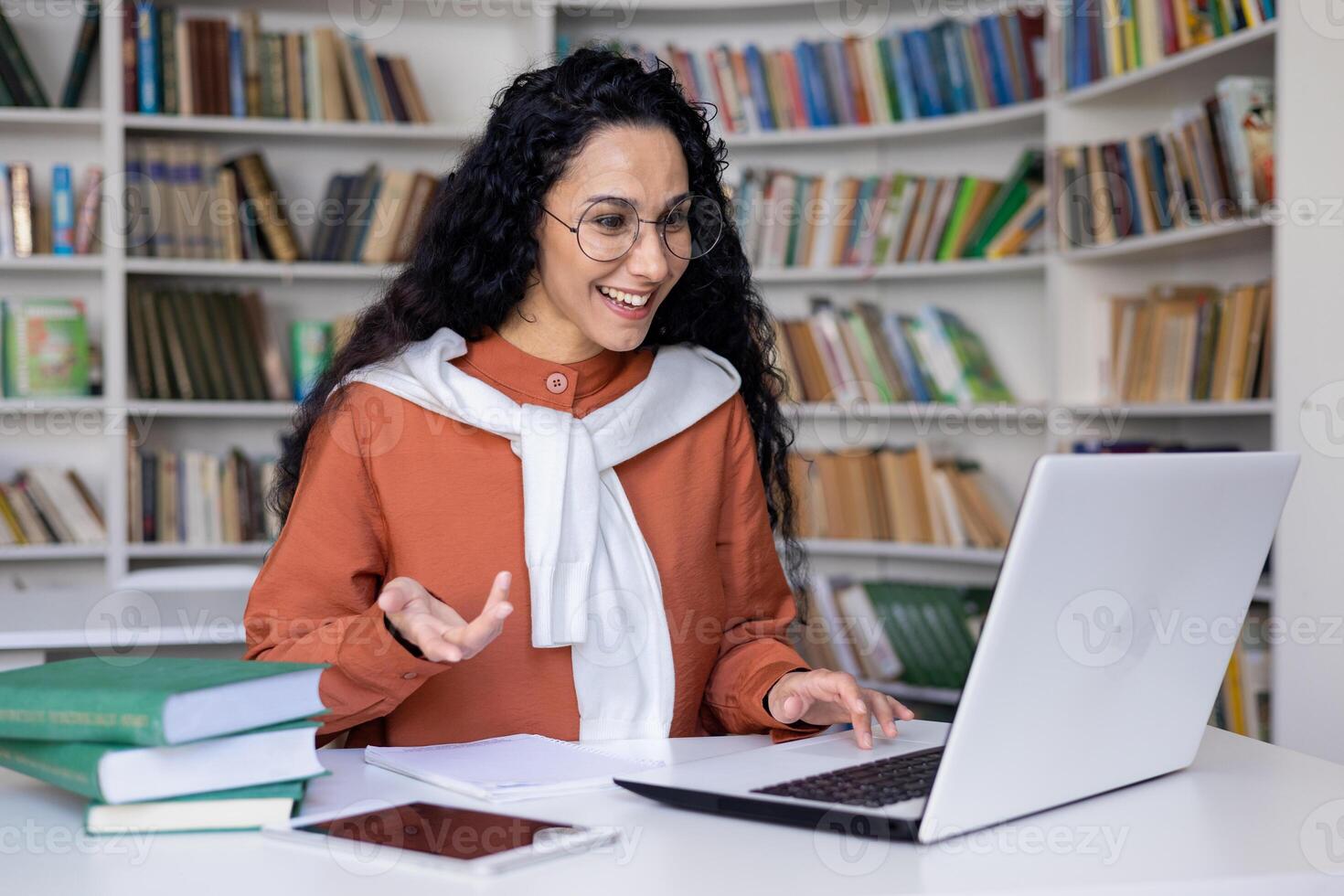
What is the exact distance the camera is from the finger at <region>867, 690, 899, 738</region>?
1303mm

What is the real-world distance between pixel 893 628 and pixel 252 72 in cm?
238

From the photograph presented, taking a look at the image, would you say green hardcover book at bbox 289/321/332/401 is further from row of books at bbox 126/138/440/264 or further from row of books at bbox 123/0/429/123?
row of books at bbox 123/0/429/123

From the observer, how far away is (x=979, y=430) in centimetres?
395

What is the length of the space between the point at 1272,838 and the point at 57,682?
90cm

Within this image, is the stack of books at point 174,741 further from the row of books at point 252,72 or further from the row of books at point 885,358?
the row of books at point 252,72

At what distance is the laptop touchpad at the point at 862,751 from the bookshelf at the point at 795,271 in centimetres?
196

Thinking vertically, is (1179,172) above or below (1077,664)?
above

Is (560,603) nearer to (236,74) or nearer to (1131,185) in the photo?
(1131,185)

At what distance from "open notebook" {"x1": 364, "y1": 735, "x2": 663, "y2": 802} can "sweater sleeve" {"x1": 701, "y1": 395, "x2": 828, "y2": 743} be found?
34cm

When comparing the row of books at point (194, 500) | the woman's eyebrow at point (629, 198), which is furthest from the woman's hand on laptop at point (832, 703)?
the row of books at point (194, 500)

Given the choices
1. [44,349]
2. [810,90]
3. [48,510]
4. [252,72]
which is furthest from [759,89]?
[48,510]

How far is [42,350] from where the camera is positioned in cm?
382

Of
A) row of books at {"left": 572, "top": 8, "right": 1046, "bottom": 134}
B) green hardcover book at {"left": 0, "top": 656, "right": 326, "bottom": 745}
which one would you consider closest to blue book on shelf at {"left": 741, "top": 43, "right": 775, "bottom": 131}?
row of books at {"left": 572, "top": 8, "right": 1046, "bottom": 134}

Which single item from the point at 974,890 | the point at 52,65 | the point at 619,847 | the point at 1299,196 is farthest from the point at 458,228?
the point at 52,65
